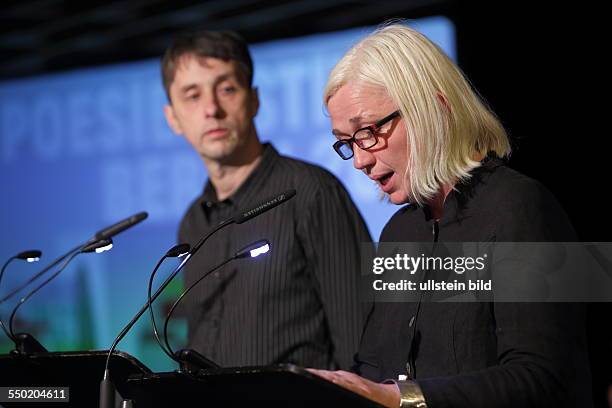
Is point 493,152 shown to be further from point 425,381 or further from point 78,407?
point 78,407

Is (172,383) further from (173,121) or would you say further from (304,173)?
(173,121)

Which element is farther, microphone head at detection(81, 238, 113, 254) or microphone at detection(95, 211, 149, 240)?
microphone at detection(95, 211, 149, 240)

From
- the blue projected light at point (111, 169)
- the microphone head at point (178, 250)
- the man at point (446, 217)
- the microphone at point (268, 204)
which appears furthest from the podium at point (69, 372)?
the blue projected light at point (111, 169)

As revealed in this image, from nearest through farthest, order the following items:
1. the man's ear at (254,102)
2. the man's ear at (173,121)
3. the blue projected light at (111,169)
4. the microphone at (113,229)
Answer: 1. the microphone at (113,229)
2. the man's ear at (254,102)
3. the man's ear at (173,121)
4. the blue projected light at (111,169)

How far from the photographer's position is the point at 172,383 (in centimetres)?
180

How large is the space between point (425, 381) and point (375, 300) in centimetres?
52

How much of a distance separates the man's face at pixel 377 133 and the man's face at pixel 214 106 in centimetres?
114

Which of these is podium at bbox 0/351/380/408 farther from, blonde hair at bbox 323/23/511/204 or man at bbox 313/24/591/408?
blonde hair at bbox 323/23/511/204

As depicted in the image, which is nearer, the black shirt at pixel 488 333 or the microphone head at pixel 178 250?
the black shirt at pixel 488 333

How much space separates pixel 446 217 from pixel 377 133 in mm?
241

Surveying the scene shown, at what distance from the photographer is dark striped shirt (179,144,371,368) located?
2.98 m

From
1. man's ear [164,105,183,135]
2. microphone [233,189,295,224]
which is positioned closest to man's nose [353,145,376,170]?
microphone [233,189,295,224]

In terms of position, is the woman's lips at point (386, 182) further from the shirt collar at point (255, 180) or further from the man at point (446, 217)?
the shirt collar at point (255, 180)

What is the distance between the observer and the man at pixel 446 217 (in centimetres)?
182
